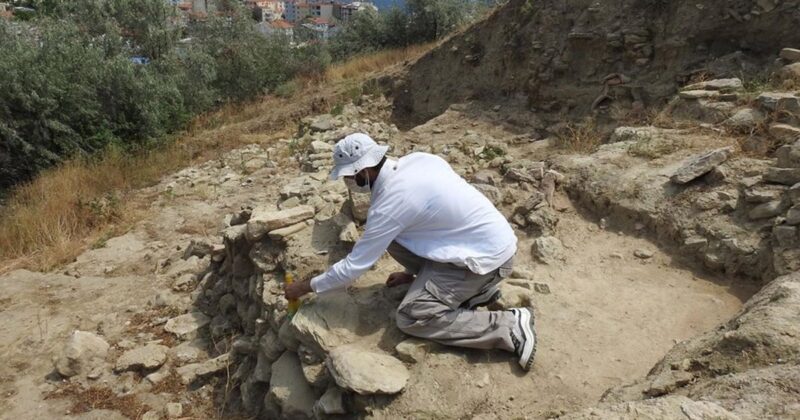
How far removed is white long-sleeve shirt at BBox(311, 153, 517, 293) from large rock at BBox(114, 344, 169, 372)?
188cm

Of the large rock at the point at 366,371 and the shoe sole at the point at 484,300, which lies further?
the shoe sole at the point at 484,300

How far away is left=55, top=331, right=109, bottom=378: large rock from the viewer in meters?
4.05

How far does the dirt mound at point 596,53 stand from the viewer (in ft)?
23.2

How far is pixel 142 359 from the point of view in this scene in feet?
13.4

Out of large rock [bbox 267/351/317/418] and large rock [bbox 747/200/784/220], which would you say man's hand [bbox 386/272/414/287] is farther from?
large rock [bbox 747/200/784/220]

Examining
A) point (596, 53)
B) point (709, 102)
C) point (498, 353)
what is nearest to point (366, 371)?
point (498, 353)

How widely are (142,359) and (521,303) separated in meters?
2.79

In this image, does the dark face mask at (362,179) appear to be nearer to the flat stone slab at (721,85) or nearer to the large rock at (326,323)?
the large rock at (326,323)

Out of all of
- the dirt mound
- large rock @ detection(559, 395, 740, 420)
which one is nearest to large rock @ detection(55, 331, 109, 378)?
large rock @ detection(559, 395, 740, 420)

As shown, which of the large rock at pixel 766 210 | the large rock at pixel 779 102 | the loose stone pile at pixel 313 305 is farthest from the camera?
the large rock at pixel 779 102

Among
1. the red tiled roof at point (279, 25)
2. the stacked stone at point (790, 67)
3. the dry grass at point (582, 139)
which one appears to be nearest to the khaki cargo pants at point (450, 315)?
the dry grass at point (582, 139)

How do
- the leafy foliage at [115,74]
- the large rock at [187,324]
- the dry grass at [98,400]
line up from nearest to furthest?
the dry grass at [98,400], the large rock at [187,324], the leafy foliage at [115,74]

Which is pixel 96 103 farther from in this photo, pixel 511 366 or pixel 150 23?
pixel 511 366

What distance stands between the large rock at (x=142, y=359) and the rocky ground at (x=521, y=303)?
0.5 inches
